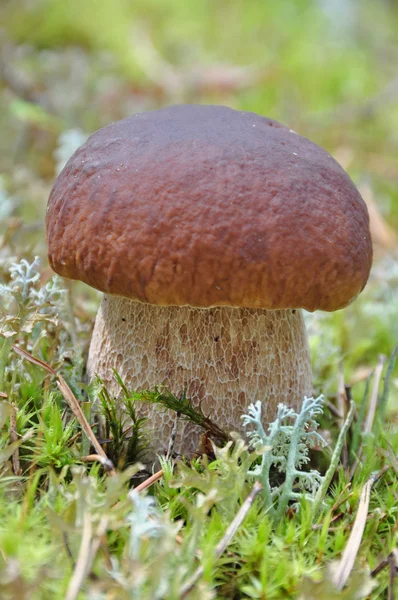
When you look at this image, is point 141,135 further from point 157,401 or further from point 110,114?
point 110,114

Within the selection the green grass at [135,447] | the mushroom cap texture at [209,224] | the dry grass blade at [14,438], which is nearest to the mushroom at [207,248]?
the mushroom cap texture at [209,224]

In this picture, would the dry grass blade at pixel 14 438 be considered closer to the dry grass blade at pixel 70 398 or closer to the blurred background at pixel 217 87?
the dry grass blade at pixel 70 398

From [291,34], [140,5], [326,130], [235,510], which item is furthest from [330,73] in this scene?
[235,510]

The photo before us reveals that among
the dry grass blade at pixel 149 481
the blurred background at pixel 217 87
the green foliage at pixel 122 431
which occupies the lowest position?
the dry grass blade at pixel 149 481

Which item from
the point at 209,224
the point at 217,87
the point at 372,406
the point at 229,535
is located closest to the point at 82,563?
the point at 229,535

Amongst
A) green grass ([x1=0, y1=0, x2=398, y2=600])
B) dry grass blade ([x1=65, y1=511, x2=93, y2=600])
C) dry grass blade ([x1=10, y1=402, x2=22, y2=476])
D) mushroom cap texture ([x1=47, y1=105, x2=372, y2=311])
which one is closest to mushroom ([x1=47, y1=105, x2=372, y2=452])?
mushroom cap texture ([x1=47, y1=105, x2=372, y2=311])

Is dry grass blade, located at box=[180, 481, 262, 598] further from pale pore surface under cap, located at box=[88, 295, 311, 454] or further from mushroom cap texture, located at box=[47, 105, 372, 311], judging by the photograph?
mushroom cap texture, located at box=[47, 105, 372, 311]

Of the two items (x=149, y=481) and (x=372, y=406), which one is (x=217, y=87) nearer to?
(x=372, y=406)

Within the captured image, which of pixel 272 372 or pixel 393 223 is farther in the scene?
pixel 393 223
